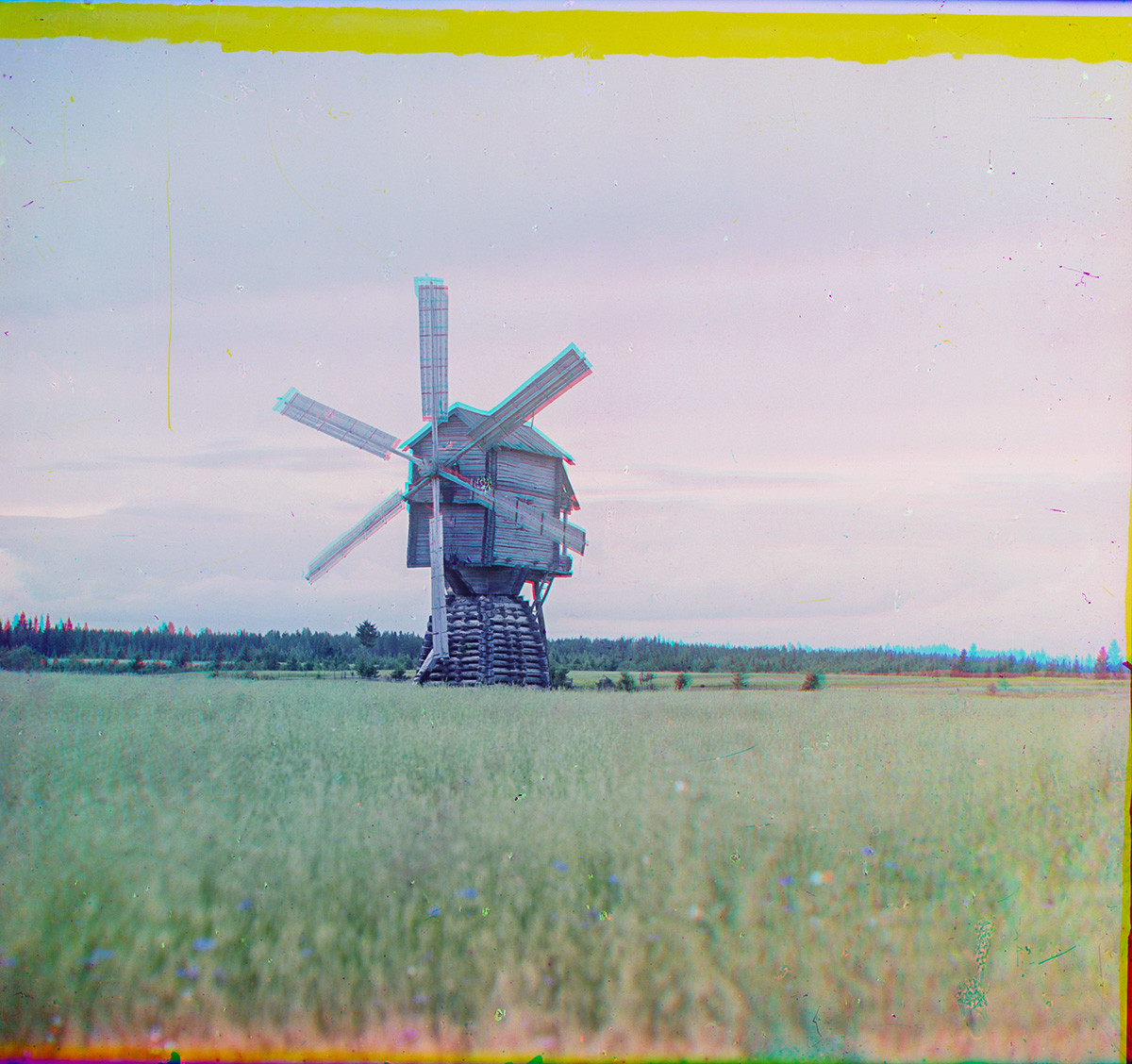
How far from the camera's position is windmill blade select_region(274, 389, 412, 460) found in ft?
59.0

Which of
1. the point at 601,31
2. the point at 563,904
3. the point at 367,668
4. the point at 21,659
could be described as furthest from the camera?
the point at 367,668

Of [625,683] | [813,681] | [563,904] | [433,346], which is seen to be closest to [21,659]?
[433,346]

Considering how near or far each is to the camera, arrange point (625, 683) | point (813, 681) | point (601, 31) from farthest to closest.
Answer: point (625, 683) < point (813, 681) < point (601, 31)

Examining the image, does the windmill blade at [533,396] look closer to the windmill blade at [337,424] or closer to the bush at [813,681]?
the windmill blade at [337,424]

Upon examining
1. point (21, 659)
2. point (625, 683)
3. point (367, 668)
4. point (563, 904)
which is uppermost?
point (21, 659)

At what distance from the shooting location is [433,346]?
722 inches

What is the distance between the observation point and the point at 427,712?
1242 centimetres

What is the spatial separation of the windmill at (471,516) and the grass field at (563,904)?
36.3ft

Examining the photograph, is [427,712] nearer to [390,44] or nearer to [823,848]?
[823,848]

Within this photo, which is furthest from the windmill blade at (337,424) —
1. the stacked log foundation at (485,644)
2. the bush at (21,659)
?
the bush at (21,659)

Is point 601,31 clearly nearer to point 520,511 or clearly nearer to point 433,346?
point 433,346

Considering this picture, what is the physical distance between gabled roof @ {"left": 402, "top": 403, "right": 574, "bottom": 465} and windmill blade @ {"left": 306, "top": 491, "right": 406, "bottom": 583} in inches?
59.2

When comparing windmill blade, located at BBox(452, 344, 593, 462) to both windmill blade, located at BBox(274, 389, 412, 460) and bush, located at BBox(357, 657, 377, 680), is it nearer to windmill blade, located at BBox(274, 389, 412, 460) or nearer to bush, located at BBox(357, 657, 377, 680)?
windmill blade, located at BBox(274, 389, 412, 460)

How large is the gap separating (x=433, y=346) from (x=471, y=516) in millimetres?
3904
